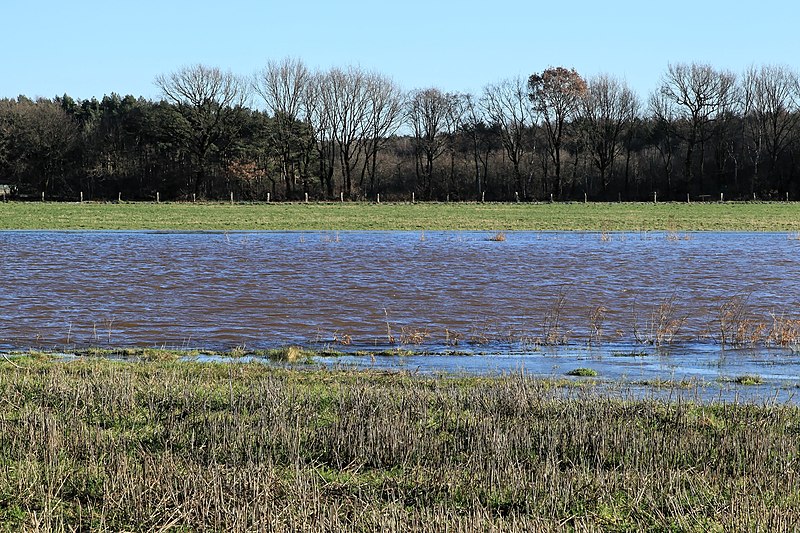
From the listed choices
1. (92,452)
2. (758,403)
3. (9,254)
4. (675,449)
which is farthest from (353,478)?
(9,254)

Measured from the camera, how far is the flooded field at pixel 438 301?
1501cm

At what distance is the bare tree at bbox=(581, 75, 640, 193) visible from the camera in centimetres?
9181

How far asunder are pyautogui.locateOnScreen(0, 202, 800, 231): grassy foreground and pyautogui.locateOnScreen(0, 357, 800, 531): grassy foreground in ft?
124

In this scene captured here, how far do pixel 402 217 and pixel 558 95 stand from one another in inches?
1598

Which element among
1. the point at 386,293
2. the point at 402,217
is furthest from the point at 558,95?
the point at 386,293

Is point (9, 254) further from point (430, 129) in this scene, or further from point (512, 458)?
point (430, 129)

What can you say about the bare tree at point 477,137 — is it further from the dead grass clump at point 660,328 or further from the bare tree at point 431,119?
the dead grass clump at point 660,328

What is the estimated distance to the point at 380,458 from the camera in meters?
7.84

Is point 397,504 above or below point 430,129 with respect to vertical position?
below

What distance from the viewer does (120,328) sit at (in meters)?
16.8

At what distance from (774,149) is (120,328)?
265ft

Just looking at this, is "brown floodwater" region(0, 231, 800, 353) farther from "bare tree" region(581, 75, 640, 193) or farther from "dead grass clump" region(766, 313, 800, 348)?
"bare tree" region(581, 75, 640, 193)

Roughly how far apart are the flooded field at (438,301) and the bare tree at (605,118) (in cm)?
5734

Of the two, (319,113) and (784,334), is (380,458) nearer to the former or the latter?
(784,334)
